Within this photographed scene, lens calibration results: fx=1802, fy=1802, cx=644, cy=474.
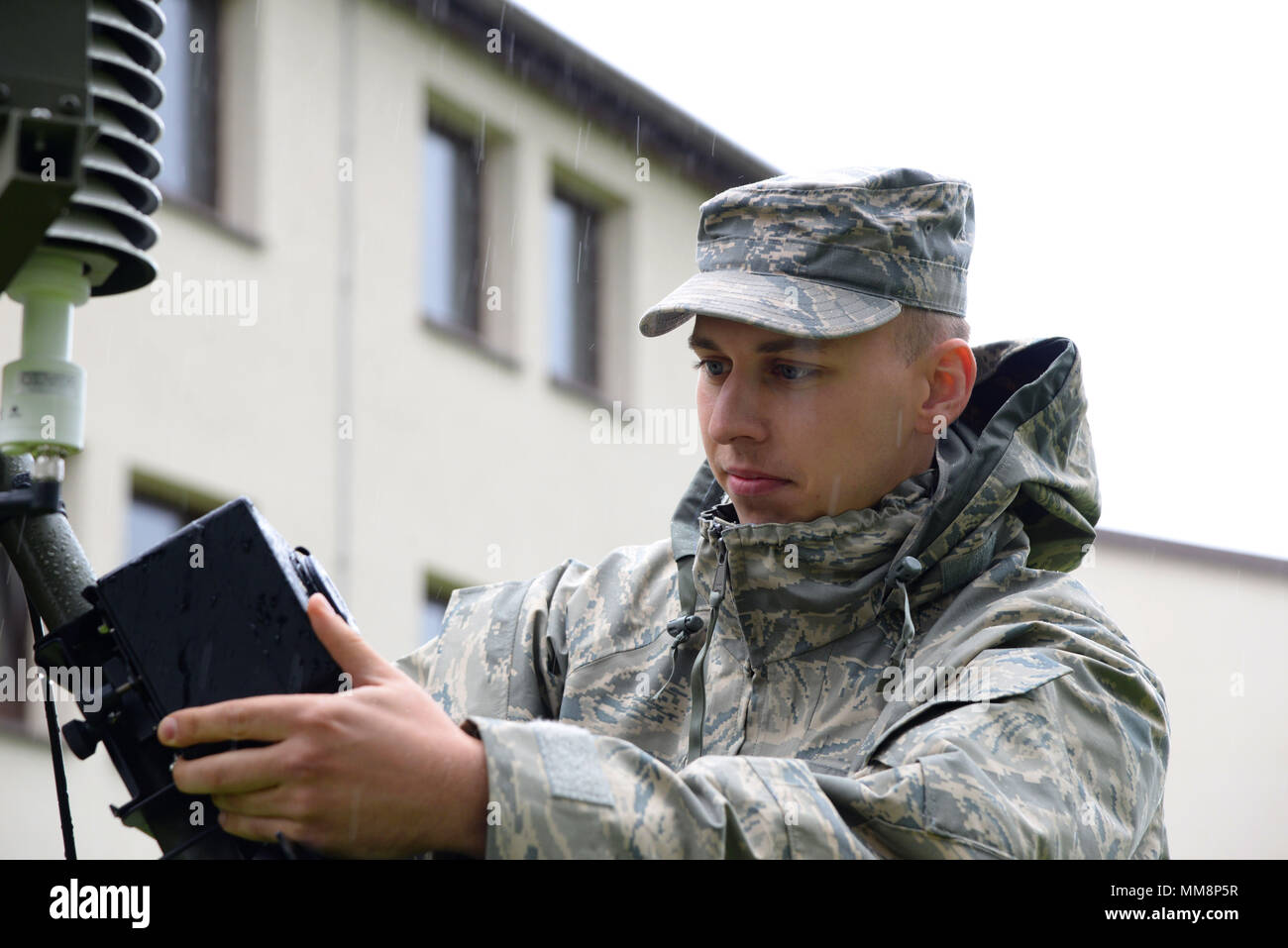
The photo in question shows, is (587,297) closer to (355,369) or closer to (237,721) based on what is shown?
(355,369)

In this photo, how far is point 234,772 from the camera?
1811mm

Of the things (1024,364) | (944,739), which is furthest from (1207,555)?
(944,739)

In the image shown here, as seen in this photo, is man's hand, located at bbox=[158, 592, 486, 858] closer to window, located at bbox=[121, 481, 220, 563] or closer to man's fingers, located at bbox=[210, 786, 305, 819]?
man's fingers, located at bbox=[210, 786, 305, 819]

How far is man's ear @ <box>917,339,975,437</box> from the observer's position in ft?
10.00

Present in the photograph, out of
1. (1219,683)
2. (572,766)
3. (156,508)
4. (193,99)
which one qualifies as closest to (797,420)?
(572,766)

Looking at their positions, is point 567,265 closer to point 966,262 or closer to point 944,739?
point 966,262

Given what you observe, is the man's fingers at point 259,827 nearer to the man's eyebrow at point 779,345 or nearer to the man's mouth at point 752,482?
the man's mouth at point 752,482

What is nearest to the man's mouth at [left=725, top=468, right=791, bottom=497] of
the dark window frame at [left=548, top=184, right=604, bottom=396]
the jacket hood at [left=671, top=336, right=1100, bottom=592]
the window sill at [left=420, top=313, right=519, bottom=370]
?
the jacket hood at [left=671, top=336, right=1100, bottom=592]

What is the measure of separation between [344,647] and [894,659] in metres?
1.04

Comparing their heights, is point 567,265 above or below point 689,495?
above

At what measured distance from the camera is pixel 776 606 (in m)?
2.78

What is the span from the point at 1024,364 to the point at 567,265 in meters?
11.5

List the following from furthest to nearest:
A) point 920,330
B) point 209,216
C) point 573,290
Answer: point 573,290 → point 209,216 → point 920,330

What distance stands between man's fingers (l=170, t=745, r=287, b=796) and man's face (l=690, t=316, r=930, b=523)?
1155 millimetres
